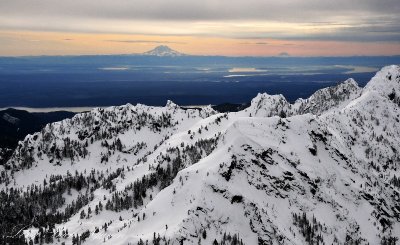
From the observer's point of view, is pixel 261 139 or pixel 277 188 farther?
pixel 261 139

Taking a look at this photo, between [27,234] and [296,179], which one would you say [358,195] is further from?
[27,234]

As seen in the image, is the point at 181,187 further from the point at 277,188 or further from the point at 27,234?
the point at 27,234

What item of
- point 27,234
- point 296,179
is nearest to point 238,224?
point 296,179

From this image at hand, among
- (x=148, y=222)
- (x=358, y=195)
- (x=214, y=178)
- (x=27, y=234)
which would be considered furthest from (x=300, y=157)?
(x=27, y=234)

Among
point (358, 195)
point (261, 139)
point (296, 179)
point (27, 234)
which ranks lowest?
point (27, 234)

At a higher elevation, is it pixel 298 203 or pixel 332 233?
pixel 298 203

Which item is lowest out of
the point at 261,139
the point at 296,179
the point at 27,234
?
the point at 27,234

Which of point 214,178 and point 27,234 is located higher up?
point 214,178

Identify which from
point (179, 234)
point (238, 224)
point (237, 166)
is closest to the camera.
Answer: point (179, 234)

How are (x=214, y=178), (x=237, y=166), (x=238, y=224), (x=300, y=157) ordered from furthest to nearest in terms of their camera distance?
(x=300, y=157)
(x=237, y=166)
(x=214, y=178)
(x=238, y=224)
